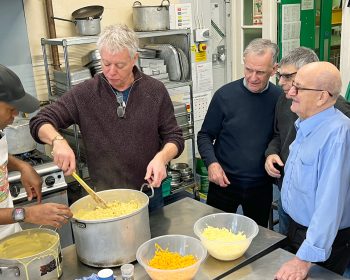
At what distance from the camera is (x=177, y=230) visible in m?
1.78

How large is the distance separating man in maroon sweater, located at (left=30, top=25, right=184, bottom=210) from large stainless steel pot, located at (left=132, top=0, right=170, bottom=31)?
55.9 inches

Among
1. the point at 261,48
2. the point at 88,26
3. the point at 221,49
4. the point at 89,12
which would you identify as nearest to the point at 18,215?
the point at 261,48

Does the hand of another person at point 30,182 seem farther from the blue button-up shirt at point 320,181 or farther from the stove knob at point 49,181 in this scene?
the blue button-up shirt at point 320,181

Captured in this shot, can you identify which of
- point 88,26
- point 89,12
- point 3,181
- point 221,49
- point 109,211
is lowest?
point 109,211

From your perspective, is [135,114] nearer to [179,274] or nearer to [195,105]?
[179,274]

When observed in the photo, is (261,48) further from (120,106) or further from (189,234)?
(189,234)

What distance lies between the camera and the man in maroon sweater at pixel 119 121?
1928 millimetres

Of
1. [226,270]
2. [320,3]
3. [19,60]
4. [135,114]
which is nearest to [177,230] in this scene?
[226,270]

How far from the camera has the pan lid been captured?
3012mm

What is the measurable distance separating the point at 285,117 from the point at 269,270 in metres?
0.96

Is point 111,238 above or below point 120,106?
below

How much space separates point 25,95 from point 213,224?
922 mm

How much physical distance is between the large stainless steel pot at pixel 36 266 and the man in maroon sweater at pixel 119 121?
2.09 ft

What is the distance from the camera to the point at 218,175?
2.28 m
